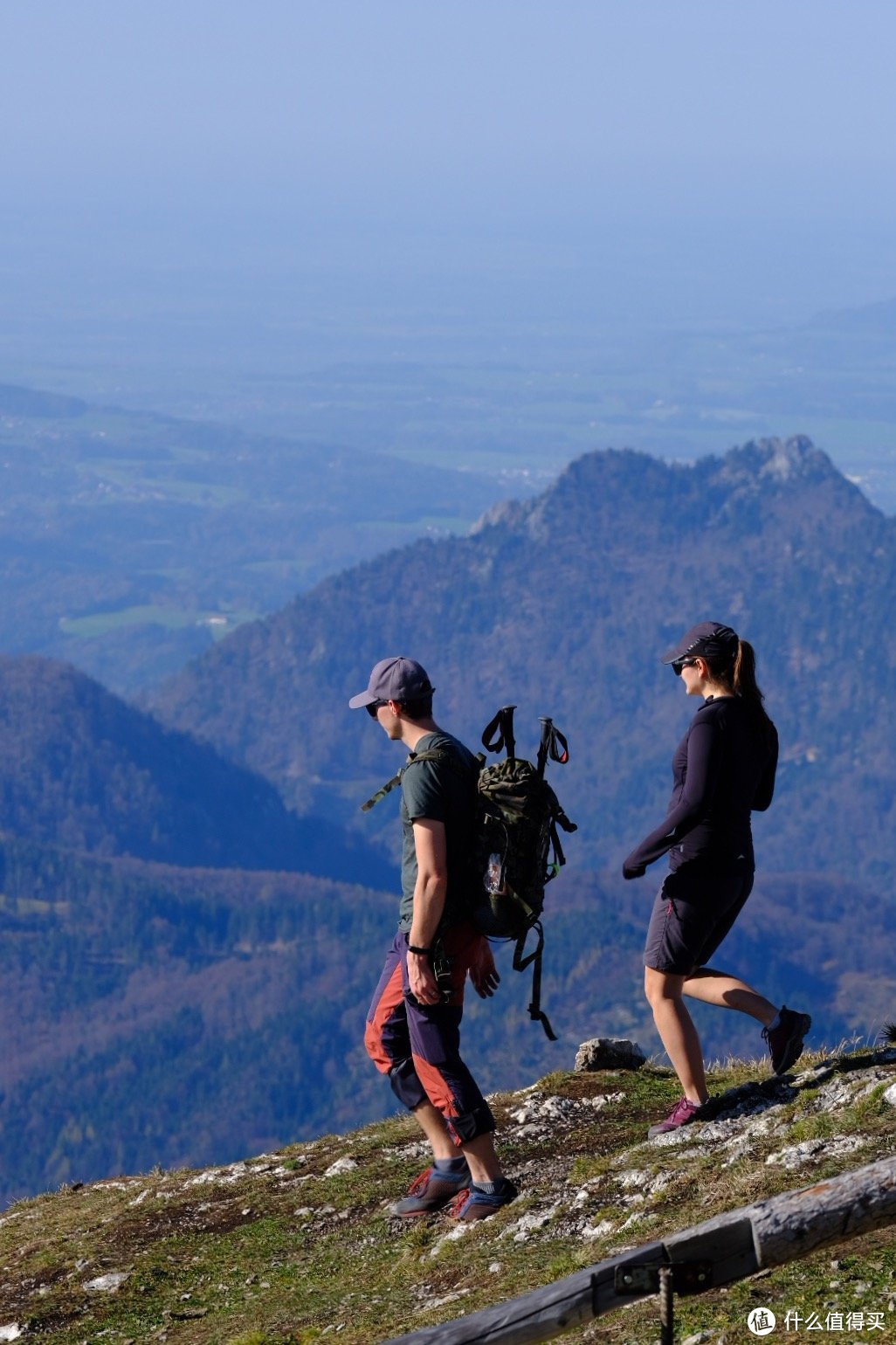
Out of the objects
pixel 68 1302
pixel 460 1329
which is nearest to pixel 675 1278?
pixel 460 1329

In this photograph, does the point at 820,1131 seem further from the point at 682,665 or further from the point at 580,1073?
the point at 580,1073

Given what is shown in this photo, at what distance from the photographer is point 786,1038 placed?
12070 millimetres

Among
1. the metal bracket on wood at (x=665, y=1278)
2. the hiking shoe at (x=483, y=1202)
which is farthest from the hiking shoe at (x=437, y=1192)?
the metal bracket on wood at (x=665, y=1278)

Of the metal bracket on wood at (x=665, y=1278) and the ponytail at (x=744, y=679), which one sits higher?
the ponytail at (x=744, y=679)

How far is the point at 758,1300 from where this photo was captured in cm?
803

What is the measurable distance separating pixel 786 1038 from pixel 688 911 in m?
1.25

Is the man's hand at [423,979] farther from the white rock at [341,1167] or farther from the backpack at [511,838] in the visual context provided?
the white rock at [341,1167]

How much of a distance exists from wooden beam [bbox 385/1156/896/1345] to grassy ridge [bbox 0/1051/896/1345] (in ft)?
2.50

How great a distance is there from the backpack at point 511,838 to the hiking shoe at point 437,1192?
1776 millimetres

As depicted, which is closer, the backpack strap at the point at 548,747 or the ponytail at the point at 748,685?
the backpack strap at the point at 548,747

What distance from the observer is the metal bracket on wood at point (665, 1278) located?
6.86 m

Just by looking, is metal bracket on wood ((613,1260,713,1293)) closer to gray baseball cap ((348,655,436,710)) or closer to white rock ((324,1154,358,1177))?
gray baseball cap ((348,655,436,710))

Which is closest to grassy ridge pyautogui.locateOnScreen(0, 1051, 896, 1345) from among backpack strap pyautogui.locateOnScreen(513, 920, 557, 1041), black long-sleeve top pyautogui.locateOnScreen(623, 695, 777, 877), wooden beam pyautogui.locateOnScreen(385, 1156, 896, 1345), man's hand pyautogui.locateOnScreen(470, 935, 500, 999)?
wooden beam pyautogui.locateOnScreen(385, 1156, 896, 1345)

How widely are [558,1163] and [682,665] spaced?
3637 millimetres
